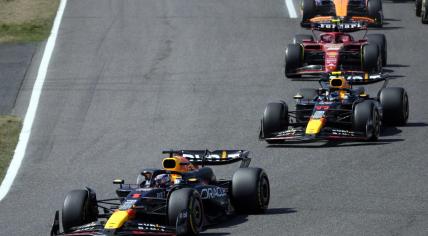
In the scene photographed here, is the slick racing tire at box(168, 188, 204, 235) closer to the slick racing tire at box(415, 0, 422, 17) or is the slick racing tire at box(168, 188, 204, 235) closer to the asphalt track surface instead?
the asphalt track surface

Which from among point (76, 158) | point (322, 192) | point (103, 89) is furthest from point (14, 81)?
point (322, 192)

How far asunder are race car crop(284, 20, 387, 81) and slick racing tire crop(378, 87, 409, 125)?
14.3 ft

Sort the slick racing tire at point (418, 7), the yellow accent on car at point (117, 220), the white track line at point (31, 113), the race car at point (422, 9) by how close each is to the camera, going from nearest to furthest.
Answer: the yellow accent on car at point (117, 220) → the white track line at point (31, 113) → the race car at point (422, 9) → the slick racing tire at point (418, 7)

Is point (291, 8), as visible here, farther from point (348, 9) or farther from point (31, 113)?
point (31, 113)

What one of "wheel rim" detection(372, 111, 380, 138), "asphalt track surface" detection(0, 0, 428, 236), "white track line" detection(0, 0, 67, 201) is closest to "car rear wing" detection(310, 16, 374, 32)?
"asphalt track surface" detection(0, 0, 428, 236)

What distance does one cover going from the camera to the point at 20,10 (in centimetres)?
4406

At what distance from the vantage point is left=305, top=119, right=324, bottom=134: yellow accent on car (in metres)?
26.7

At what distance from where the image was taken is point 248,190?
67.8 feet

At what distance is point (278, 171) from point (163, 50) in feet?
45.9

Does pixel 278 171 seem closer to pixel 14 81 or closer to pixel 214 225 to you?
pixel 214 225

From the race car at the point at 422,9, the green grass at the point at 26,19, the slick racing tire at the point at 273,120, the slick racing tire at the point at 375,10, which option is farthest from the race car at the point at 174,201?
the race car at the point at 422,9

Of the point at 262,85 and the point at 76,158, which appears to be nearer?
the point at 76,158

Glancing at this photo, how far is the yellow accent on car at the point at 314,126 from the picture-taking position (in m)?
26.7

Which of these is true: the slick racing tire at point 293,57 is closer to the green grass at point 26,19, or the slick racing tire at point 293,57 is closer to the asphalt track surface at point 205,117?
the asphalt track surface at point 205,117
